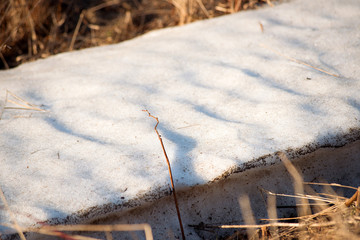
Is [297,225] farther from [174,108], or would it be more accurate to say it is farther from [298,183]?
[174,108]

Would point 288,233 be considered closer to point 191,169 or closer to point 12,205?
point 191,169

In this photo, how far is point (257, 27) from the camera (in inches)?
82.4

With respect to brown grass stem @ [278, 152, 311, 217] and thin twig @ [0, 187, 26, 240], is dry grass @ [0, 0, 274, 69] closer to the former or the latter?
thin twig @ [0, 187, 26, 240]

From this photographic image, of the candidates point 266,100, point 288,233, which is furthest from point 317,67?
point 288,233

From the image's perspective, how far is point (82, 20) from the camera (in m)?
3.01

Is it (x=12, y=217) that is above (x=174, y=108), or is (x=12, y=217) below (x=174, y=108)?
below

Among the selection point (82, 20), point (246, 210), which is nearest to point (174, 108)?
point (246, 210)

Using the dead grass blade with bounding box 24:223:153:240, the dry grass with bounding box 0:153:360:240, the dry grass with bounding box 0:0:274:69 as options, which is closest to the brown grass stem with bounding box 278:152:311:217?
the dry grass with bounding box 0:153:360:240

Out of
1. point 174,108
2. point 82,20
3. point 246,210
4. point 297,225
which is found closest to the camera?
Answer: point 297,225

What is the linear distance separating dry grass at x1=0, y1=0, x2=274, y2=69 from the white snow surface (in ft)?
1.68

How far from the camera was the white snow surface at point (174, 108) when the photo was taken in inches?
46.6

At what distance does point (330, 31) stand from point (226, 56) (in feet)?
2.41

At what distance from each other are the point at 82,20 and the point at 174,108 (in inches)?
79.8

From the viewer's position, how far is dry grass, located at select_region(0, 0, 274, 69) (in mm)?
2436
